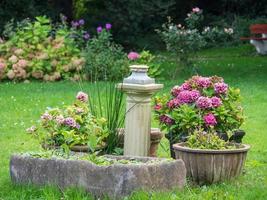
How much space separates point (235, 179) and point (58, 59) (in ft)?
37.2

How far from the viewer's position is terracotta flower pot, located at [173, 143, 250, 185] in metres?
6.49

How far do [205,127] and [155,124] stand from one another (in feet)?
11.3

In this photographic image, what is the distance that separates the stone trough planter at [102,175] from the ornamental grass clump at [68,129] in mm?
621

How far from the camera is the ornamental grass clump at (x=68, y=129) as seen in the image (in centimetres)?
691

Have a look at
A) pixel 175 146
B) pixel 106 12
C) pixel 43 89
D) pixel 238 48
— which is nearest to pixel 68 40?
pixel 43 89

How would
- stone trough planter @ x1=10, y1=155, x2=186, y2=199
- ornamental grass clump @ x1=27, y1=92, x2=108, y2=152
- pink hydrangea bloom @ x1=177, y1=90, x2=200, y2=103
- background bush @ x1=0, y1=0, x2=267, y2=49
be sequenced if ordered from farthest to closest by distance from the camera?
background bush @ x1=0, y1=0, x2=267, y2=49
pink hydrangea bloom @ x1=177, y1=90, x2=200, y2=103
ornamental grass clump @ x1=27, y1=92, x2=108, y2=152
stone trough planter @ x1=10, y1=155, x2=186, y2=199

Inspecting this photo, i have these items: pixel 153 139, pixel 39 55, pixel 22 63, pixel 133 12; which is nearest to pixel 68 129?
pixel 153 139

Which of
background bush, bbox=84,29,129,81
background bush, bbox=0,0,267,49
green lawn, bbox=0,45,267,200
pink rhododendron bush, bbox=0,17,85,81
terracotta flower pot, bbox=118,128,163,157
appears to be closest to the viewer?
green lawn, bbox=0,45,267,200

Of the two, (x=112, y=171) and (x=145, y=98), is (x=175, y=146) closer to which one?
(x=145, y=98)

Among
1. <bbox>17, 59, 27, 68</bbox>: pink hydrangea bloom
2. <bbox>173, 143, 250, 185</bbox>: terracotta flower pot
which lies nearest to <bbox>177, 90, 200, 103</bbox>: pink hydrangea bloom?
<bbox>173, 143, 250, 185</bbox>: terracotta flower pot

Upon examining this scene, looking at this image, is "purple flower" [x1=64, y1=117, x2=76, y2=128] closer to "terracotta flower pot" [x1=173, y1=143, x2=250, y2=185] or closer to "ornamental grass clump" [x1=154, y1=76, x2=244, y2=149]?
"ornamental grass clump" [x1=154, y1=76, x2=244, y2=149]

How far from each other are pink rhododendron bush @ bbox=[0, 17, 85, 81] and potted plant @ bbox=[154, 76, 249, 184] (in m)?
9.26

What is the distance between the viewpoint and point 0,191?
6266mm

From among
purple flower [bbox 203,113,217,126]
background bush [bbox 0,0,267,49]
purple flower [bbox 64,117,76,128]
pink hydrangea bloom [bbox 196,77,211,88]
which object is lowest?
purple flower [bbox 64,117,76,128]
